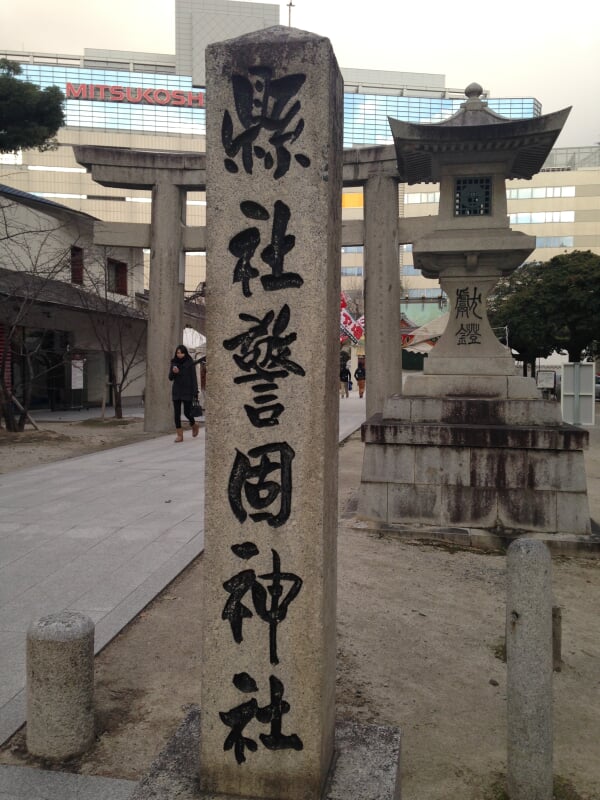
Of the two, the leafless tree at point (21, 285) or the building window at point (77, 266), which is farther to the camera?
the building window at point (77, 266)

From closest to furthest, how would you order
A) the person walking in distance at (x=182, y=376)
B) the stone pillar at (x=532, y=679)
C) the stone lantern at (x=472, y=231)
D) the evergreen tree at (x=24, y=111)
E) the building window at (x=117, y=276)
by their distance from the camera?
the stone pillar at (x=532, y=679), the stone lantern at (x=472, y=231), the evergreen tree at (x=24, y=111), the person walking in distance at (x=182, y=376), the building window at (x=117, y=276)

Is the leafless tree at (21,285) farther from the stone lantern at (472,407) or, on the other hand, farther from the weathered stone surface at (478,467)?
the weathered stone surface at (478,467)

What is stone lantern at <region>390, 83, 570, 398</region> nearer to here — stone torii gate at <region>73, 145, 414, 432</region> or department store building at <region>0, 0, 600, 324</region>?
stone torii gate at <region>73, 145, 414, 432</region>

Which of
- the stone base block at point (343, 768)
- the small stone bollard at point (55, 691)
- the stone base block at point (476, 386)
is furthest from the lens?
the stone base block at point (476, 386)

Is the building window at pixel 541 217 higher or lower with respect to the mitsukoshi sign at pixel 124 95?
lower

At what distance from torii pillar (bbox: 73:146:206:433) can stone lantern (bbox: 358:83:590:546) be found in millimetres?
7497

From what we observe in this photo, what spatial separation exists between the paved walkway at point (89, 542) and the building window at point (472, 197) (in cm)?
503

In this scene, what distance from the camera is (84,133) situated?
54.3m

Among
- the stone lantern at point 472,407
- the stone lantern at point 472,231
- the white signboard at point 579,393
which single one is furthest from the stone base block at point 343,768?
the white signboard at point 579,393

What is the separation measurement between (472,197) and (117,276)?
58.3ft

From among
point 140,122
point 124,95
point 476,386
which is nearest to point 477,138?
point 476,386

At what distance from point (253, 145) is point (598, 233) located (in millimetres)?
57649

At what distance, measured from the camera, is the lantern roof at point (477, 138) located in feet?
25.0

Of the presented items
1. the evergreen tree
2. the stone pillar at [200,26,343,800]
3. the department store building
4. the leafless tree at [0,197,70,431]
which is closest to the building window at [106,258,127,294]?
the leafless tree at [0,197,70,431]
